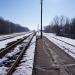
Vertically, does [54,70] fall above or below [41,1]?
below

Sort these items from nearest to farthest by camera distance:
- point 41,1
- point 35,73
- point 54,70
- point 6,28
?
point 35,73 < point 54,70 < point 41,1 < point 6,28

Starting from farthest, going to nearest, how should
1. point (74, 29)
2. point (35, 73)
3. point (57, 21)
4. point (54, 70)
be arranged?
1. point (57, 21)
2. point (74, 29)
3. point (54, 70)
4. point (35, 73)

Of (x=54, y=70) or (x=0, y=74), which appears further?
(x=54, y=70)

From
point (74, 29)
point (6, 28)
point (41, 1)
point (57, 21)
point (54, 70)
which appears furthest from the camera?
point (57, 21)

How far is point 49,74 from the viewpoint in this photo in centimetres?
895

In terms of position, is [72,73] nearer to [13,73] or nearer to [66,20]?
[13,73]

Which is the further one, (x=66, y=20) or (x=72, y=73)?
(x=66, y=20)

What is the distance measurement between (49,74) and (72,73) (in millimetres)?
1109

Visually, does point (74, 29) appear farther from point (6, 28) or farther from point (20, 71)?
point (20, 71)

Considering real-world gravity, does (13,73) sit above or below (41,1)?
below

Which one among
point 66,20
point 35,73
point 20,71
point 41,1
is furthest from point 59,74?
point 66,20

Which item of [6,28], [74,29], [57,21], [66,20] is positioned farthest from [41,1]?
[66,20]

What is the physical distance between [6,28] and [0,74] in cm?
9619

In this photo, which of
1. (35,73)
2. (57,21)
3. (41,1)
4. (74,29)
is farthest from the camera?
(57,21)
